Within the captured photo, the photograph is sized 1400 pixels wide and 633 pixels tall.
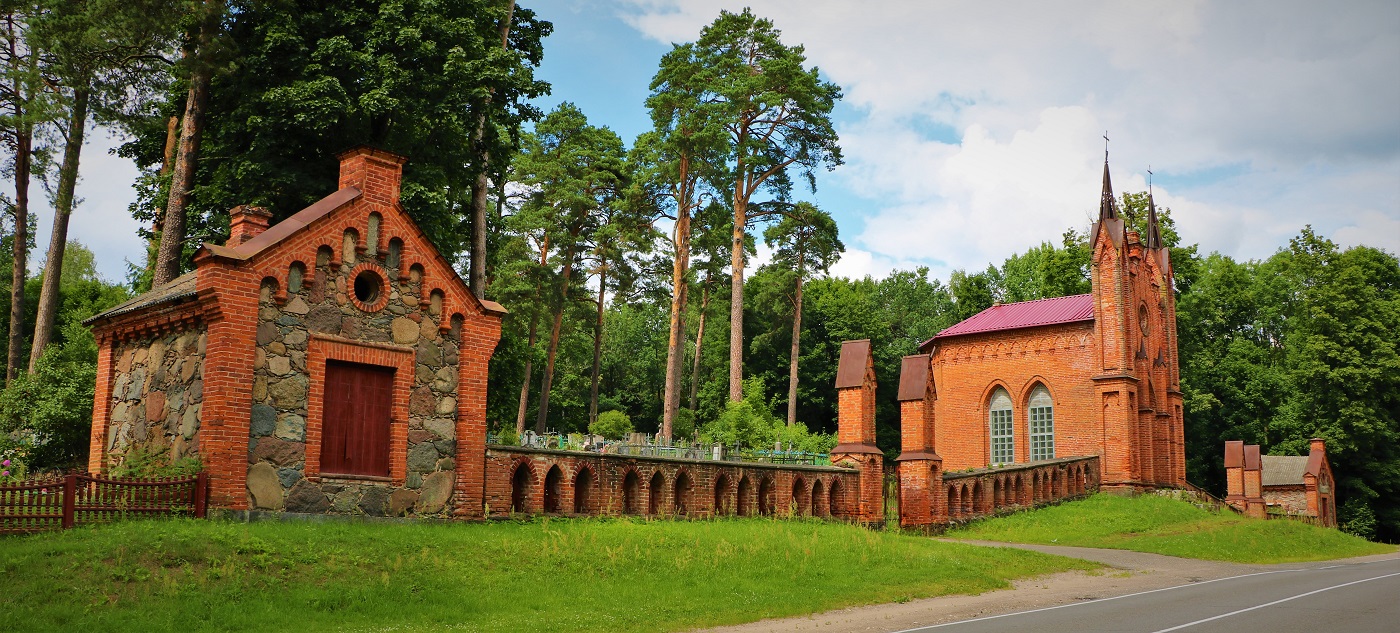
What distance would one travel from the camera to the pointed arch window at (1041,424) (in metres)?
37.0

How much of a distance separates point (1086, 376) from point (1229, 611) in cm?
2358

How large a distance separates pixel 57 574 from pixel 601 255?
3446 centimetres

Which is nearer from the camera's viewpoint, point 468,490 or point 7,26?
point 468,490

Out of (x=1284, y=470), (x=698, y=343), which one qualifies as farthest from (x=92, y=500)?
(x=1284, y=470)

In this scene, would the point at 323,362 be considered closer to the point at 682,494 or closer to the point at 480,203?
the point at 682,494

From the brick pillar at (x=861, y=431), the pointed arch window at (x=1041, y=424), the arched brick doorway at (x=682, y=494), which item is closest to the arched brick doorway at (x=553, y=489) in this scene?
the arched brick doorway at (x=682, y=494)

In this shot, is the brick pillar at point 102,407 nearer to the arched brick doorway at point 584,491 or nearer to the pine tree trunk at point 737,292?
the arched brick doorway at point 584,491

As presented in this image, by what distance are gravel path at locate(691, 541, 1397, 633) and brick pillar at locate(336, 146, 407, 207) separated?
311 inches

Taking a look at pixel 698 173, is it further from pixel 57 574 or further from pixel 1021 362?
pixel 57 574

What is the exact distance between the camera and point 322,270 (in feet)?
47.0

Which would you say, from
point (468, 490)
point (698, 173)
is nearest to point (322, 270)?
point (468, 490)

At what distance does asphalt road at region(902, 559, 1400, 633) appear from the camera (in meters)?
11.7

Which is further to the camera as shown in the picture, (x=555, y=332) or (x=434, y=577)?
(x=555, y=332)

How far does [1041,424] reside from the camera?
37219mm
